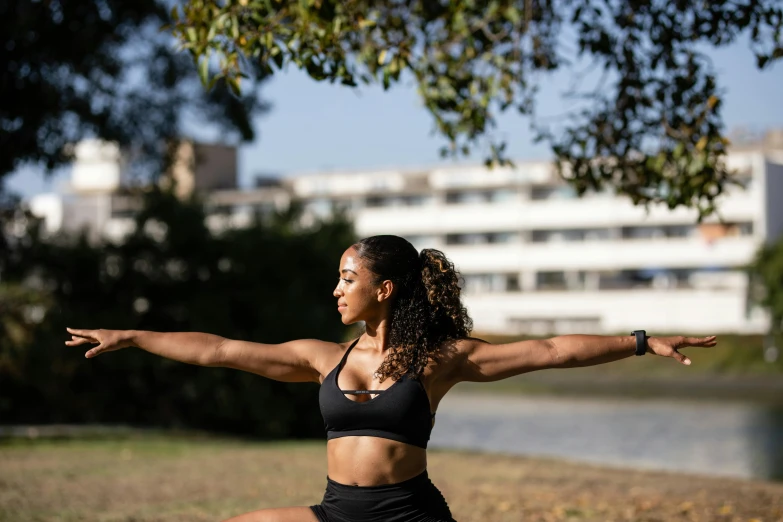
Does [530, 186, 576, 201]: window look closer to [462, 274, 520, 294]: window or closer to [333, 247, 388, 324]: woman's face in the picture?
[462, 274, 520, 294]: window

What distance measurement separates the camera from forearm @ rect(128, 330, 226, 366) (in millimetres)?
4922

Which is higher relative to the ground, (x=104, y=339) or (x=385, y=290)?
(x=385, y=290)

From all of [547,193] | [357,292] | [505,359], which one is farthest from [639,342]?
[547,193]

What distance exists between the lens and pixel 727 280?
229 feet

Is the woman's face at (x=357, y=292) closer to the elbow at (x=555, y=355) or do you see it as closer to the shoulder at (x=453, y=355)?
the shoulder at (x=453, y=355)

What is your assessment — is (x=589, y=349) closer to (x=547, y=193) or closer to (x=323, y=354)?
(x=323, y=354)

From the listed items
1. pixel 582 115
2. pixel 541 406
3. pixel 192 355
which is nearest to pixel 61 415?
pixel 582 115

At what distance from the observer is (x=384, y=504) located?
445 centimetres

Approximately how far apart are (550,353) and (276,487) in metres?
8.28

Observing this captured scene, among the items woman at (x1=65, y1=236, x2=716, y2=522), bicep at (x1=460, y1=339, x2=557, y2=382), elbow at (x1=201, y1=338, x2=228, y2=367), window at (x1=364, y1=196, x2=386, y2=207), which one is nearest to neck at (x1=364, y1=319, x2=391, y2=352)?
woman at (x1=65, y1=236, x2=716, y2=522)

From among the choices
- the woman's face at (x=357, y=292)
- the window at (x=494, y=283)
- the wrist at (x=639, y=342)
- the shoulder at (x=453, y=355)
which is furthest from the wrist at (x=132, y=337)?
the window at (x=494, y=283)

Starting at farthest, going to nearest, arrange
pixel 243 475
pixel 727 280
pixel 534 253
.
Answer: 1. pixel 534 253
2. pixel 727 280
3. pixel 243 475

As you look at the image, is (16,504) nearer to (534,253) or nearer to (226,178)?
(534,253)

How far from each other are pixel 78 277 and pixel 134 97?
4.65 metres
